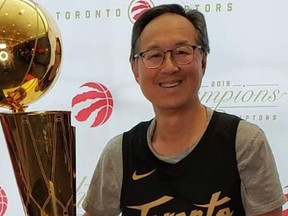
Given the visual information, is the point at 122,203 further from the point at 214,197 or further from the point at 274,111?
the point at 274,111

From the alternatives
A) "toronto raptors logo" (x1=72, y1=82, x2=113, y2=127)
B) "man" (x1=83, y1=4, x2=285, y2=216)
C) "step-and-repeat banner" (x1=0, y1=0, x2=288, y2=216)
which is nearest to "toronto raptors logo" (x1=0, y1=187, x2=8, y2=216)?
"step-and-repeat banner" (x1=0, y1=0, x2=288, y2=216)

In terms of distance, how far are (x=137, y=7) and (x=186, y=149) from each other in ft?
1.82

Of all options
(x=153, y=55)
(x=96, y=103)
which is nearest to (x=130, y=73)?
(x=96, y=103)

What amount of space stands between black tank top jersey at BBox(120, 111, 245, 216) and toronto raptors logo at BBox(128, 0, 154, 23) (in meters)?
0.50

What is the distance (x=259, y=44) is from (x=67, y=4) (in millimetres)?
505

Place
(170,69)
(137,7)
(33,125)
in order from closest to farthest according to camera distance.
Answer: (33,125) < (170,69) < (137,7)

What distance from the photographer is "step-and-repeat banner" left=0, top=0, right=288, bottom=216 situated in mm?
1386

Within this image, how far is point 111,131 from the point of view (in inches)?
58.3

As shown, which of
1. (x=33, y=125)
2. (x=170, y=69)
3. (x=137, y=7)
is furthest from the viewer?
(x=137, y=7)

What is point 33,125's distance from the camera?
804 millimetres

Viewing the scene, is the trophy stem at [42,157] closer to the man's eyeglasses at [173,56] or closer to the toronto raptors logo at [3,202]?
the man's eyeglasses at [173,56]

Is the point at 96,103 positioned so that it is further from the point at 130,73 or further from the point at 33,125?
the point at 33,125

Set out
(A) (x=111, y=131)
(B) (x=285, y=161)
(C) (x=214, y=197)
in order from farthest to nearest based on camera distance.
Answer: (A) (x=111, y=131) < (B) (x=285, y=161) < (C) (x=214, y=197)

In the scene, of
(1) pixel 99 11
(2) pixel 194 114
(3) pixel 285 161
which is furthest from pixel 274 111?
(1) pixel 99 11
